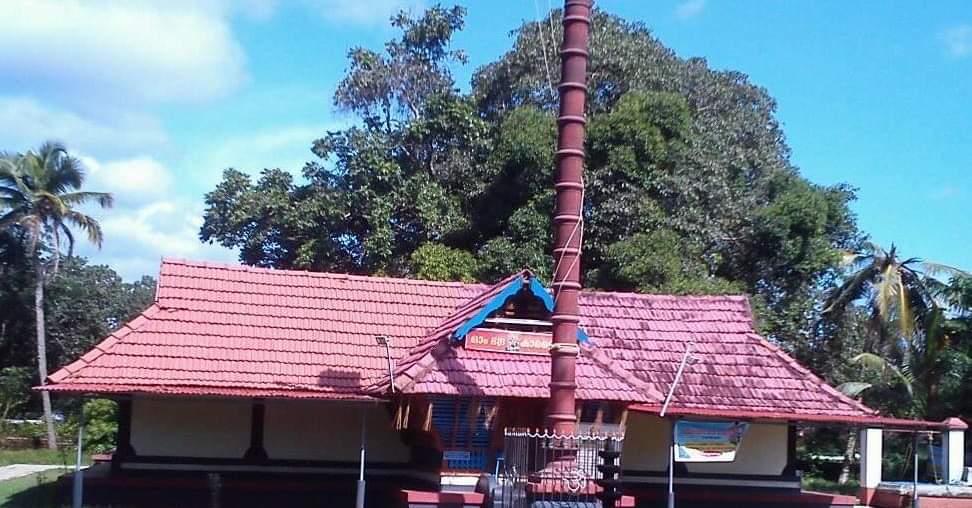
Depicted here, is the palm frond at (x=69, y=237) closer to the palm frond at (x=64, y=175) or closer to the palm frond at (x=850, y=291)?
the palm frond at (x=64, y=175)

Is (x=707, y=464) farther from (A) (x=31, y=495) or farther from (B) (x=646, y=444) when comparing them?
(A) (x=31, y=495)

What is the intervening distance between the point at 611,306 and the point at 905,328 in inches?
468

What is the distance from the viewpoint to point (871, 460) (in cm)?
2275

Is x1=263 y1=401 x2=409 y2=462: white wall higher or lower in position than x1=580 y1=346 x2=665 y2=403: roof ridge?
lower

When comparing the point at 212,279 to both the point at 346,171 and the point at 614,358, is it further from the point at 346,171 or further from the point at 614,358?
the point at 346,171

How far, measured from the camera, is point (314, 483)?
645 inches

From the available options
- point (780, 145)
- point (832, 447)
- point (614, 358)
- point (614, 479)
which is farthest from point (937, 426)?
point (780, 145)

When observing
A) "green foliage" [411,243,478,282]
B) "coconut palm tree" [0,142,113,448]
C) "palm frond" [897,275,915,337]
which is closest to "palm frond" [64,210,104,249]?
"coconut palm tree" [0,142,113,448]

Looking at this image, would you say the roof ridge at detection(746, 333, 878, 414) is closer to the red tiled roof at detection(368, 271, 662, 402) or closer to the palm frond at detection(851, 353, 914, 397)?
the red tiled roof at detection(368, 271, 662, 402)

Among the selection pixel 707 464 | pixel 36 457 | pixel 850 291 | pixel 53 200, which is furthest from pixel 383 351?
pixel 53 200

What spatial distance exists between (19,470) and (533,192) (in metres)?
13.5

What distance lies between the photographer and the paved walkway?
2287 centimetres

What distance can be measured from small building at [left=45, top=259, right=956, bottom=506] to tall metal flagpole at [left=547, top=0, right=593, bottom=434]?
1.52 m

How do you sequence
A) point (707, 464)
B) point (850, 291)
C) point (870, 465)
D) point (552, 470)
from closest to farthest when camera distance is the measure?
1. point (552, 470)
2. point (707, 464)
3. point (870, 465)
4. point (850, 291)
